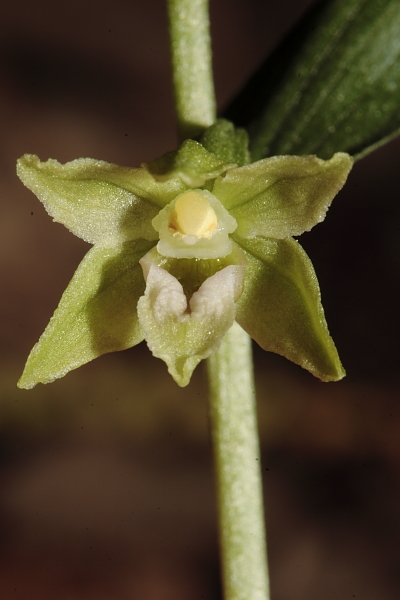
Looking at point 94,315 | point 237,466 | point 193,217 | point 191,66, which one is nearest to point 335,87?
point 191,66

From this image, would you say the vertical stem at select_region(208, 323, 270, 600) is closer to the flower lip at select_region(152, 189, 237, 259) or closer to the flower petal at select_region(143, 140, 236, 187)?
the flower lip at select_region(152, 189, 237, 259)

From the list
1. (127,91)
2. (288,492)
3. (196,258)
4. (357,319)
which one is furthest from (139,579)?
(127,91)

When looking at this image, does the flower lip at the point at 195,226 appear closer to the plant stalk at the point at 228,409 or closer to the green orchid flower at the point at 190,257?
the green orchid flower at the point at 190,257

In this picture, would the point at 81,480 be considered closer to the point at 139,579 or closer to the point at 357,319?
the point at 139,579

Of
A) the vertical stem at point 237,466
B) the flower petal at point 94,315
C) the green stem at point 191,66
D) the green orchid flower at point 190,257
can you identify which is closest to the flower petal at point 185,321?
the green orchid flower at point 190,257

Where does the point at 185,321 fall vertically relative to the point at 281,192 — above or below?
below

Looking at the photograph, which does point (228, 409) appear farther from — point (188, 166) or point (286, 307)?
point (188, 166)

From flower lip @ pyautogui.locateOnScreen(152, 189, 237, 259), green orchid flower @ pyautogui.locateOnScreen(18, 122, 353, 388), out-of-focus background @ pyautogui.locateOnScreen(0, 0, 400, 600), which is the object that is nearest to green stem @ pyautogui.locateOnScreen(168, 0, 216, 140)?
green orchid flower @ pyautogui.locateOnScreen(18, 122, 353, 388)
